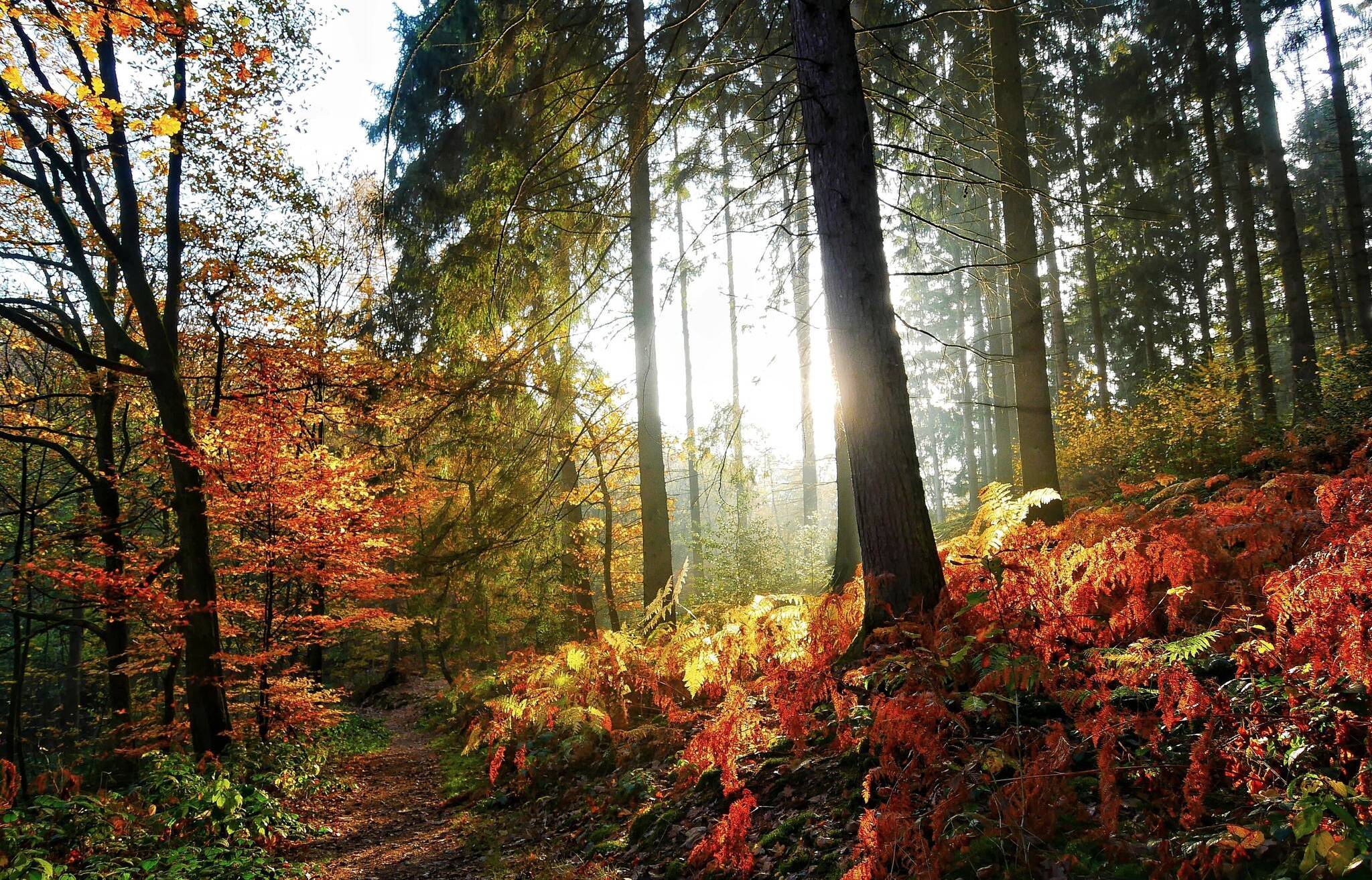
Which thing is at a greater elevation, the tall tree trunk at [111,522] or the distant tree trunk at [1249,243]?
the distant tree trunk at [1249,243]

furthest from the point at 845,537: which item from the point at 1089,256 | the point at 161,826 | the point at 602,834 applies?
the point at 1089,256

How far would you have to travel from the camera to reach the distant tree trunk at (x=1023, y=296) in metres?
6.68

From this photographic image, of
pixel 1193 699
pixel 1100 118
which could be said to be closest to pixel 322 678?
pixel 1193 699

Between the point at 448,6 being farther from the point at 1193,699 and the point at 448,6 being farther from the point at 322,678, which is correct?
the point at 322,678

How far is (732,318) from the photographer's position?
1716 cm

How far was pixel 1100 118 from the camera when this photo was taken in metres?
15.2

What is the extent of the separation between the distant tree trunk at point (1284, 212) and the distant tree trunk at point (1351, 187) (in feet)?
2.83

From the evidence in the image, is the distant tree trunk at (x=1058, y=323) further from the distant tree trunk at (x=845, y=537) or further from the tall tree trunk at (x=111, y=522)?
the tall tree trunk at (x=111, y=522)

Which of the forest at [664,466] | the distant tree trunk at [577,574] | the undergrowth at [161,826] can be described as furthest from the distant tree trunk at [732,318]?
the undergrowth at [161,826]

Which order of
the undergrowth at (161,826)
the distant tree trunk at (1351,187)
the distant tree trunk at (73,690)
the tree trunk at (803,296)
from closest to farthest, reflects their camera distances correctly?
the undergrowth at (161,826) → the tree trunk at (803,296) → the distant tree trunk at (1351,187) → the distant tree trunk at (73,690)

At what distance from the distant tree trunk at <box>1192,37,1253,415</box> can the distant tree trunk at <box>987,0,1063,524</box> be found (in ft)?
21.8

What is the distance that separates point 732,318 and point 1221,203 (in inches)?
441

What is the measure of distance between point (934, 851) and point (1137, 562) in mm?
2226

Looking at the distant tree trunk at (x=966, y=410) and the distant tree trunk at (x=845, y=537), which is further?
the distant tree trunk at (x=966, y=410)
